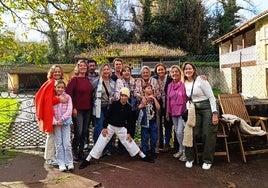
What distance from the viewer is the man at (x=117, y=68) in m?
5.93

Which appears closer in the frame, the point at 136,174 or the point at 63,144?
the point at 136,174

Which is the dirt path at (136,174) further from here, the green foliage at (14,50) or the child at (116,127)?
the green foliage at (14,50)

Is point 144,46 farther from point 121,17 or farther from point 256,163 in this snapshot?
point 256,163

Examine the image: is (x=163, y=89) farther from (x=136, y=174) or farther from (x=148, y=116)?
(x=136, y=174)

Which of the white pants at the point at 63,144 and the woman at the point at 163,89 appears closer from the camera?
the white pants at the point at 63,144

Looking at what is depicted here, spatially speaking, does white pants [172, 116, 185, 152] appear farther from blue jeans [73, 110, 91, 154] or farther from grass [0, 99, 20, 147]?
grass [0, 99, 20, 147]

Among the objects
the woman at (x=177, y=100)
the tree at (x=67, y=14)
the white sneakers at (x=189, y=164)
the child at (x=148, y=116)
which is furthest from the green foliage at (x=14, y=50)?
the white sneakers at (x=189, y=164)

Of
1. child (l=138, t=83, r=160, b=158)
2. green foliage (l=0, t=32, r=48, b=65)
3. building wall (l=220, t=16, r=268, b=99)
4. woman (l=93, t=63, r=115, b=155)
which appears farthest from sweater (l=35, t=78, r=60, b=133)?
building wall (l=220, t=16, r=268, b=99)

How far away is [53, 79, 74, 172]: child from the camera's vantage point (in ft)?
17.9

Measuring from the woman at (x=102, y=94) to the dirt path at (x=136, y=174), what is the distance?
2.59ft

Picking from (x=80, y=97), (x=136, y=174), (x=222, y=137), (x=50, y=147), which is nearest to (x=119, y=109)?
(x=80, y=97)

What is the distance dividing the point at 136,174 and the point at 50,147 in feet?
5.23

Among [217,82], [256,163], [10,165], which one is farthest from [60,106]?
[217,82]

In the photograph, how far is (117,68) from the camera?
5.96 meters
